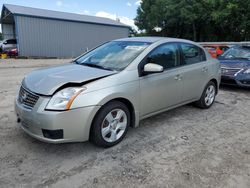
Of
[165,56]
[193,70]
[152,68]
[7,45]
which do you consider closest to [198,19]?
[7,45]

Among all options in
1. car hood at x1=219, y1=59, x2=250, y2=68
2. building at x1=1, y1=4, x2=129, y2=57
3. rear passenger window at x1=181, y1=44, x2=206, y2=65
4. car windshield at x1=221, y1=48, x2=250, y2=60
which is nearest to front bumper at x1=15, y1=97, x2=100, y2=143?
rear passenger window at x1=181, y1=44, x2=206, y2=65

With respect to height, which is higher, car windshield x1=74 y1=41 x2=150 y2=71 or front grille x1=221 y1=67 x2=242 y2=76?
car windshield x1=74 y1=41 x2=150 y2=71

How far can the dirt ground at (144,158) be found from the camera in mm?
2316

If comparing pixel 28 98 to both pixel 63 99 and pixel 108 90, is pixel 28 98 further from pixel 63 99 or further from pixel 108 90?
pixel 108 90

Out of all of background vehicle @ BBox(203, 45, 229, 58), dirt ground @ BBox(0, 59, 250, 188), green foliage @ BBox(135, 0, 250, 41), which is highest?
green foliage @ BBox(135, 0, 250, 41)

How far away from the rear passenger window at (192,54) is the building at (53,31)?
1508 centimetres

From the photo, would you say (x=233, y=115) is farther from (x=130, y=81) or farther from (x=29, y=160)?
(x=29, y=160)

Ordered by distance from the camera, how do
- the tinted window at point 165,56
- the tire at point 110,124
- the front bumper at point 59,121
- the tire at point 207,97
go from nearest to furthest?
the front bumper at point 59,121 < the tire at point 110,124 < the tinted window at point 165,56 < the tire at point 207,97

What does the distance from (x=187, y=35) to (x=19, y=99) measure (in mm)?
32992

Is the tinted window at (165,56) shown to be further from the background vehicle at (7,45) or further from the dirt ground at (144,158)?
the background vehicle at (7,45)

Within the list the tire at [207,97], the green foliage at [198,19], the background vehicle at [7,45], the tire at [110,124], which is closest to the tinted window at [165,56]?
the tire at [110,124]

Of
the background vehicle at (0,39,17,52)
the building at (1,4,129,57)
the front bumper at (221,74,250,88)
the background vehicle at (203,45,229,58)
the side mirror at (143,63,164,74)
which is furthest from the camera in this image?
the background vehicle at (0,39,17,52)

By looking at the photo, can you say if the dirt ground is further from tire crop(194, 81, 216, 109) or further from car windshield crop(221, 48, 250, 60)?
car windshield crop(221, 48, 250, 60)

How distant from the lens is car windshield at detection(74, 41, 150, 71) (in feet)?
10.6
